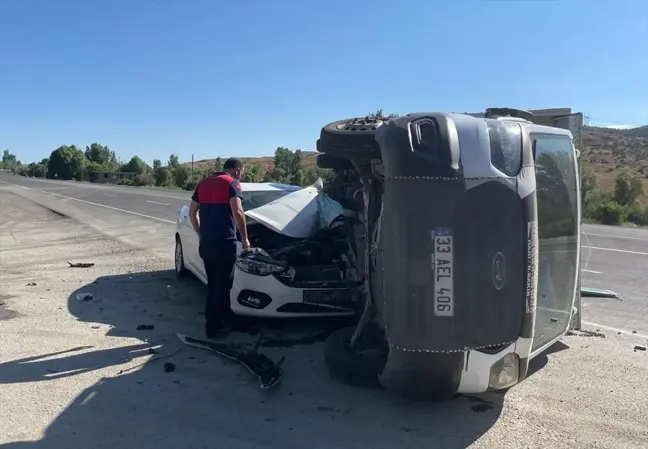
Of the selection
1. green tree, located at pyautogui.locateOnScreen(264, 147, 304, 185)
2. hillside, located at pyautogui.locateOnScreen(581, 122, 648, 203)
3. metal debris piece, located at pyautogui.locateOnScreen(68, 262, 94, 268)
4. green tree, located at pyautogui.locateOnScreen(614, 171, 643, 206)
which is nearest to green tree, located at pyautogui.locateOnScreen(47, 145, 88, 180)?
green tree, located at pyautogui.locateOnScreen(264, 147, 304, 185)

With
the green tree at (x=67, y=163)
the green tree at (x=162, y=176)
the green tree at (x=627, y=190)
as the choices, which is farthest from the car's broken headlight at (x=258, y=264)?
the green tree at (x=67, y=163)

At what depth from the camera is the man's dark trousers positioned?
6121 mm

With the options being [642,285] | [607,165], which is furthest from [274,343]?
[607,165]

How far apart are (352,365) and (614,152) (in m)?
82.4

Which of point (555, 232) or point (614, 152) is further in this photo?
point (614, 152)

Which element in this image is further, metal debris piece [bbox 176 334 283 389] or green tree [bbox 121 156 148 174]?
green tree [bbox 121 156 148 174]

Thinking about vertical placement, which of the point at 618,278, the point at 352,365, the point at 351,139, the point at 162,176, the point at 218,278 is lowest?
the point at 618,278

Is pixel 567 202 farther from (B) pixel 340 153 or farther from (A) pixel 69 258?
(A) pixel 69 258

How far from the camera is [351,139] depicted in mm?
4492

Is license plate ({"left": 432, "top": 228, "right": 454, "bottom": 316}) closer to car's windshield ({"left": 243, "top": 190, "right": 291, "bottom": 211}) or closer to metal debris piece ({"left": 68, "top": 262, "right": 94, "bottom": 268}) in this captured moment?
car's windshield ({"left": 243, "top": 190, "right": 291, "bottom": 211})

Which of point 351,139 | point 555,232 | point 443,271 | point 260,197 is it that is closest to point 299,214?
point 260,197

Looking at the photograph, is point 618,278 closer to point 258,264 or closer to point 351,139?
point 258,264

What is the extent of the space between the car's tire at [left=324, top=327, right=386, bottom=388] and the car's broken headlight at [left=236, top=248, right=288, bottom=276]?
1.21 meters

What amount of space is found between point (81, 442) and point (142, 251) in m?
9.26
